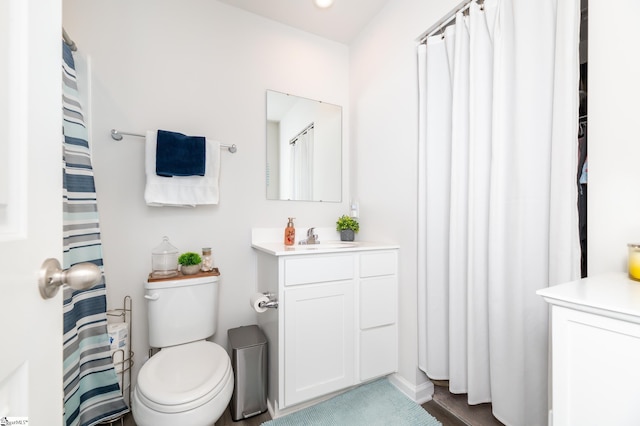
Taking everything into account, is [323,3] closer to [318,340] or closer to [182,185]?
[182,185]

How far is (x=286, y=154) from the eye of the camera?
210 cm

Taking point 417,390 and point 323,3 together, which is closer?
point 417,390

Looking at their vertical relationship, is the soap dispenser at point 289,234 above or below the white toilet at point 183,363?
above

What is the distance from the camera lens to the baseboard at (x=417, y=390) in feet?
5.41

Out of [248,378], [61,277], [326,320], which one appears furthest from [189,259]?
[61,277]

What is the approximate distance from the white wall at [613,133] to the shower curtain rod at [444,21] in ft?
1.84

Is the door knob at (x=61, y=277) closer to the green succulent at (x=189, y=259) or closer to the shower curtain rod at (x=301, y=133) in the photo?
the green succulent at (x=189, y=259)

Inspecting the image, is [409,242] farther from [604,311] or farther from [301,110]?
[301,110]

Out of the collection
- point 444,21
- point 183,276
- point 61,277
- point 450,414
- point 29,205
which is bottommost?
point 450,414

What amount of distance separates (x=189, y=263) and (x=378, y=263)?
1157 mm

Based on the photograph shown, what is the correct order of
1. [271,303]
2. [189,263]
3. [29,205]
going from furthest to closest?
[189,263] < [271,303] < [29,205]

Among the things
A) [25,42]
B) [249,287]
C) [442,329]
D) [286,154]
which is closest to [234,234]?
[249,287]

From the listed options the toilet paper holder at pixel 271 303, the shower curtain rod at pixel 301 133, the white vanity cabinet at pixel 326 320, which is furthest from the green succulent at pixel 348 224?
the toilet paper holder at pixel 271 303

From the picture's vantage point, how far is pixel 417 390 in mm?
1649
